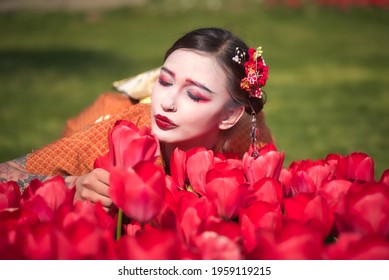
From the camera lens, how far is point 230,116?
244cm

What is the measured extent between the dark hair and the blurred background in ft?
1.21

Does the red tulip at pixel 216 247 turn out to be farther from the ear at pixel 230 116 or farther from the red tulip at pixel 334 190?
the ear at pixel 230 116

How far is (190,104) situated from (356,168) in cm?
72

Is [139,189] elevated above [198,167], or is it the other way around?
[139,189]

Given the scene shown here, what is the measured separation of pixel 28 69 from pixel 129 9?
19.8ft

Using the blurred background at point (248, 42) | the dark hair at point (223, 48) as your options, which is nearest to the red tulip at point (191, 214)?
the dark hair at point (223, 48)

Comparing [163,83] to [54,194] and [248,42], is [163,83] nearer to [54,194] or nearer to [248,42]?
[54,194]

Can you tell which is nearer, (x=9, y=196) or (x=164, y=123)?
(x=9, y=196)

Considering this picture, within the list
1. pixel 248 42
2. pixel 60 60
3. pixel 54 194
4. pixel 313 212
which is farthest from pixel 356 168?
pixel 248 42

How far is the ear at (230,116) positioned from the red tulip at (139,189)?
121cm

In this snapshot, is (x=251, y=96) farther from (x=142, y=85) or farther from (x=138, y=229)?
(x=138, y=229)

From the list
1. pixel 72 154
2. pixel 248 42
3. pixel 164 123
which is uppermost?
pixel 164 123

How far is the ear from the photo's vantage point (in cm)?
241
